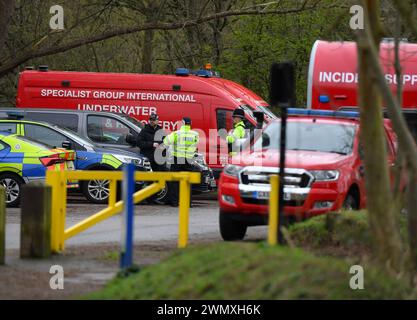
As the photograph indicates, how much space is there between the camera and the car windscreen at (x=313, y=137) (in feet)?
53.6

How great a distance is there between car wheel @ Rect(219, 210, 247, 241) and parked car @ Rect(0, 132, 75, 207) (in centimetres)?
647

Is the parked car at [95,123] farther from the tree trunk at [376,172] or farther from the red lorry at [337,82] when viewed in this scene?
the tree trunk at [376,172]

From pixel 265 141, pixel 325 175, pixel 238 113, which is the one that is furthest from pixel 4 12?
pixel 325 175

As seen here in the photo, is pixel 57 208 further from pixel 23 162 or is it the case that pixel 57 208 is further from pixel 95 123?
pixel 95 123

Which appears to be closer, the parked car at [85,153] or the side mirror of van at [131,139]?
the parked car at [85,153]

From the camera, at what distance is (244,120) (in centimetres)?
2486

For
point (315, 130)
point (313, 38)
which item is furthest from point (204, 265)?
point (313, 38)

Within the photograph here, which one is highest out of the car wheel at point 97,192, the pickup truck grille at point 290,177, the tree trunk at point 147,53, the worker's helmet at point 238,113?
the tree trunk at point 147,53

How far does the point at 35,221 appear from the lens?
43.8 feet

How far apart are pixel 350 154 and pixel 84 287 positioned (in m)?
6.15

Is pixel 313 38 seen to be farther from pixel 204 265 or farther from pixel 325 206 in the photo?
pixel 204 265

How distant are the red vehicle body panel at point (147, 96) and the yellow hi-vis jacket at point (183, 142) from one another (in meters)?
2.15

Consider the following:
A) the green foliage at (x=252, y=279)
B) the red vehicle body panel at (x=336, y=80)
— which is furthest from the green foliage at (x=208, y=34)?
the green foliage at (x=252, y=279)

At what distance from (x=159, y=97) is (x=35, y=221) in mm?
12575
